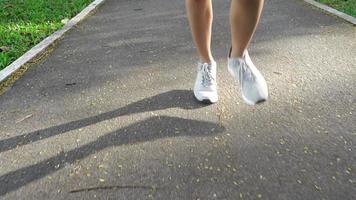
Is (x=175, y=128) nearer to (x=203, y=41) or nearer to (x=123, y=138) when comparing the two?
(x=123, y=138)

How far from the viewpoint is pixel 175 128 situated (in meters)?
2.04

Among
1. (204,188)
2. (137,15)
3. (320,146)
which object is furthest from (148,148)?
(137,15)

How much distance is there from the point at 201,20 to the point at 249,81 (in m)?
0.44

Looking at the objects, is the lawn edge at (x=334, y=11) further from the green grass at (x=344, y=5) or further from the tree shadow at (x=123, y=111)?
the tree shadow at (x=123, y=111)

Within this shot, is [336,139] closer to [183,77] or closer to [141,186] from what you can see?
[141,186]

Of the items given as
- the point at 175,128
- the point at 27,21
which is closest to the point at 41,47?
the point at 27,21

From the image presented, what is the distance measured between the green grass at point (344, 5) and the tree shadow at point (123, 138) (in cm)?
278

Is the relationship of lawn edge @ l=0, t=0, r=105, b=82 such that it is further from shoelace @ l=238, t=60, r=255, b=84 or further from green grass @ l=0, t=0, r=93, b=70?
shoelace @ l=238, t=60, r=255, b=84

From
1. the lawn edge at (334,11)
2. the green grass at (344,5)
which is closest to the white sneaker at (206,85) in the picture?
the lawn edge at (334,11)

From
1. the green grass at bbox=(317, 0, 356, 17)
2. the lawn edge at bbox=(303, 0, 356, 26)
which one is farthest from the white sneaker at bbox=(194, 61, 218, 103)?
the green grass at bbox=(317, 0, 356, 17)

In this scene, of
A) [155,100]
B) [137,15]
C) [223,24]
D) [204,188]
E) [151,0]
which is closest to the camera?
[204,188]

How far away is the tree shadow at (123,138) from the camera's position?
5.61ft

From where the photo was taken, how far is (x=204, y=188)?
1.57 metres

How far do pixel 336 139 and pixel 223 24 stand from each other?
267 centimetres
